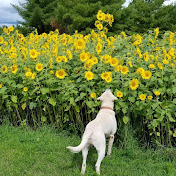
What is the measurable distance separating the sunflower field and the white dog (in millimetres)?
207

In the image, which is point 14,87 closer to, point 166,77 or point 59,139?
point 59,139

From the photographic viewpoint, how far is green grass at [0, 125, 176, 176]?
120 inches

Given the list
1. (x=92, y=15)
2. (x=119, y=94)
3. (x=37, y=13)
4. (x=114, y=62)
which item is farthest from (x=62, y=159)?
(x=37, y=13)

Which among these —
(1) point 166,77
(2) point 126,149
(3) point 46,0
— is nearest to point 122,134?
(2) point 126,149

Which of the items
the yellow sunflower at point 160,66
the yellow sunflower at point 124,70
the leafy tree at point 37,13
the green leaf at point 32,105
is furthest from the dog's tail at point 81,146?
the leafy tree at point 37,13

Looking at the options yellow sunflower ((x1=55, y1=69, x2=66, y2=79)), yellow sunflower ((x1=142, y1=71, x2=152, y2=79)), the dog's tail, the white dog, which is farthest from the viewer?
yellow sunflower ((x1=55, y1=69, x2=66, y2=79))

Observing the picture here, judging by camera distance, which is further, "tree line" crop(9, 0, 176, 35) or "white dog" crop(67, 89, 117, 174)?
"tree line" crop(9, 0, 176, 35)

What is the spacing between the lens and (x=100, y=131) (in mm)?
2877

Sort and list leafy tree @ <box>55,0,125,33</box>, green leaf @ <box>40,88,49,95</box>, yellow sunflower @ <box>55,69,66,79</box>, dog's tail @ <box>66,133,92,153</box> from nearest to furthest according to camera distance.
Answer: dog's tail @ <box>66,133,92,153</box> < yellow sunflower @ <box>55,69,66,79</box> < green leaf @ <box>40,88,49,95</box> < leafy tree @ <box>55,0,125,33</box>

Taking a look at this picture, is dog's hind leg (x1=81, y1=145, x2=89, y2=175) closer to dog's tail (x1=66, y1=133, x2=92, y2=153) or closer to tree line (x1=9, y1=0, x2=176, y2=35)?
dog's tail (x1=66, y1=133, x2=92, y2=153)

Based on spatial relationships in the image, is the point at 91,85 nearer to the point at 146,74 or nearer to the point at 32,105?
the point at 146,74

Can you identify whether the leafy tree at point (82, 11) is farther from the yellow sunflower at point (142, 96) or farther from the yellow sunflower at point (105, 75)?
the yellow sunflower at point (142, 96)

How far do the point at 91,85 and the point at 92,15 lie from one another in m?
16.9

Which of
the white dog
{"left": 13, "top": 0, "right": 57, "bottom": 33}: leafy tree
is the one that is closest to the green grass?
the white dog
